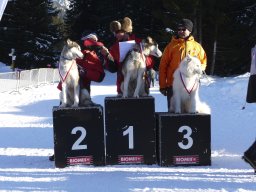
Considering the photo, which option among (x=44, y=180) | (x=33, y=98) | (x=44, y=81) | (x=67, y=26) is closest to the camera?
(x=44, y=180)

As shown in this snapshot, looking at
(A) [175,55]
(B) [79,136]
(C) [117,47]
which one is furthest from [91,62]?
(A) [175,55]

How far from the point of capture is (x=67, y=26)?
45062 mm

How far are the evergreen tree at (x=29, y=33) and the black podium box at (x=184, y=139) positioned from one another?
1409 inches

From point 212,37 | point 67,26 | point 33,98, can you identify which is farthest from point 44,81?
point 67,26

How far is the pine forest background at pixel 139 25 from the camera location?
3231 cm

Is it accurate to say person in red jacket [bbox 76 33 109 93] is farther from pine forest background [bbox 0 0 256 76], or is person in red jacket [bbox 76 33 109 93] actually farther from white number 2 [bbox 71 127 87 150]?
pine forest background [bbox 0 0 256 76]

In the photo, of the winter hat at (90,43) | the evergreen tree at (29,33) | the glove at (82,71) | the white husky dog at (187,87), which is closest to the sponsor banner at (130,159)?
the white husky dog at (187,87)

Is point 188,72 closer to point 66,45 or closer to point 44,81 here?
point 66,45

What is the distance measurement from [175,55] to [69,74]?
Answer: 5.03 feet

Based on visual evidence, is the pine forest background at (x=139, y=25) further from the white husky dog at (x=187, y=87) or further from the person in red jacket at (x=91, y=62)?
the white husky dog at (x=187, y=87)

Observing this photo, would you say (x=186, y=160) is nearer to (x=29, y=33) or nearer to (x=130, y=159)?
(x=130, y=159)

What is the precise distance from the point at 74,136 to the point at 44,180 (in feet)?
2.94

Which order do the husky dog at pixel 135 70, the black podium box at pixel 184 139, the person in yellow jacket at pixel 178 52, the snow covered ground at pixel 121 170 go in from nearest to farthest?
the snow covered ground at pixel 121 170 → the black podium box at pixel 184 139 → the husky dog at pixel 135 70 → the person in yellow jacket at pixel 178 52

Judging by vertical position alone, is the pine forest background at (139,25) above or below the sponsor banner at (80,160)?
above
